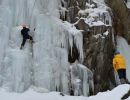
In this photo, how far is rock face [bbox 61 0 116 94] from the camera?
602 inches

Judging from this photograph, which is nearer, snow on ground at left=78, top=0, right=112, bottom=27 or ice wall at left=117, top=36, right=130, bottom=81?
snow on ground at left=78, top=0, right=112, bottom=27

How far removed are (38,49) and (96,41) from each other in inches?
106

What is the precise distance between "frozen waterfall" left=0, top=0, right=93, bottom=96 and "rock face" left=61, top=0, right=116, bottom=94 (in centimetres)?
36

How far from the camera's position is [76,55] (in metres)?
15.3

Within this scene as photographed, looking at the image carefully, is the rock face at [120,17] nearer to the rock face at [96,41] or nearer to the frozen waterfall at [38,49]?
the rock face at [96,41]

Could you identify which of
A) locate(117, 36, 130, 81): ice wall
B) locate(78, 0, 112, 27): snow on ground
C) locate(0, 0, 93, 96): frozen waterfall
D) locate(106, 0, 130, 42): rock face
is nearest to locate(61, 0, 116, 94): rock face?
locate(78, 0, 112, 27): snow on ground

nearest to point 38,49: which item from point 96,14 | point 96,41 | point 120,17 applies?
point 96,41

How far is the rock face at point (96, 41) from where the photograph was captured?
1529 centimetres

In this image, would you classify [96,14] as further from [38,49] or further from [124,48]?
[38,49]

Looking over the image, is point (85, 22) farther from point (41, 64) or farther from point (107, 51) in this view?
point (41, 64)

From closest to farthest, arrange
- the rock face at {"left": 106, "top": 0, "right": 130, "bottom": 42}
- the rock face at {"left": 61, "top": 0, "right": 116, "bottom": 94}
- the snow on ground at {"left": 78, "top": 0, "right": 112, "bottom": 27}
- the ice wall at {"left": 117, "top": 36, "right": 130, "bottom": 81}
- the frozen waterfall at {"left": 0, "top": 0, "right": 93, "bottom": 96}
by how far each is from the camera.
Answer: the frozen waterfall at {"left": 0, "top": 0, "right": 93, "bottom": 96} < the rock face at {"left": 61, "top": 0, "right": 116, "bottom": 94} < the snow on ground at {"left": 78, "top": 0, "right": 112, "bottom": 27} < the ice wall at {"left": 117, "top": 36, "right": 130, "bottom": 81} < the rock face at {"left": 106, "top": 0, "right": 130, "bottom": 42}

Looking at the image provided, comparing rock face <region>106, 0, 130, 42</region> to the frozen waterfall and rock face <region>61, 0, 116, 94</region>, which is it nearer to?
rock face <region>61, 0, 116, 94</region>

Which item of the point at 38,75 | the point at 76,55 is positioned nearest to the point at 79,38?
the point at 76,55

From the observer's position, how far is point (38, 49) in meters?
14.4
